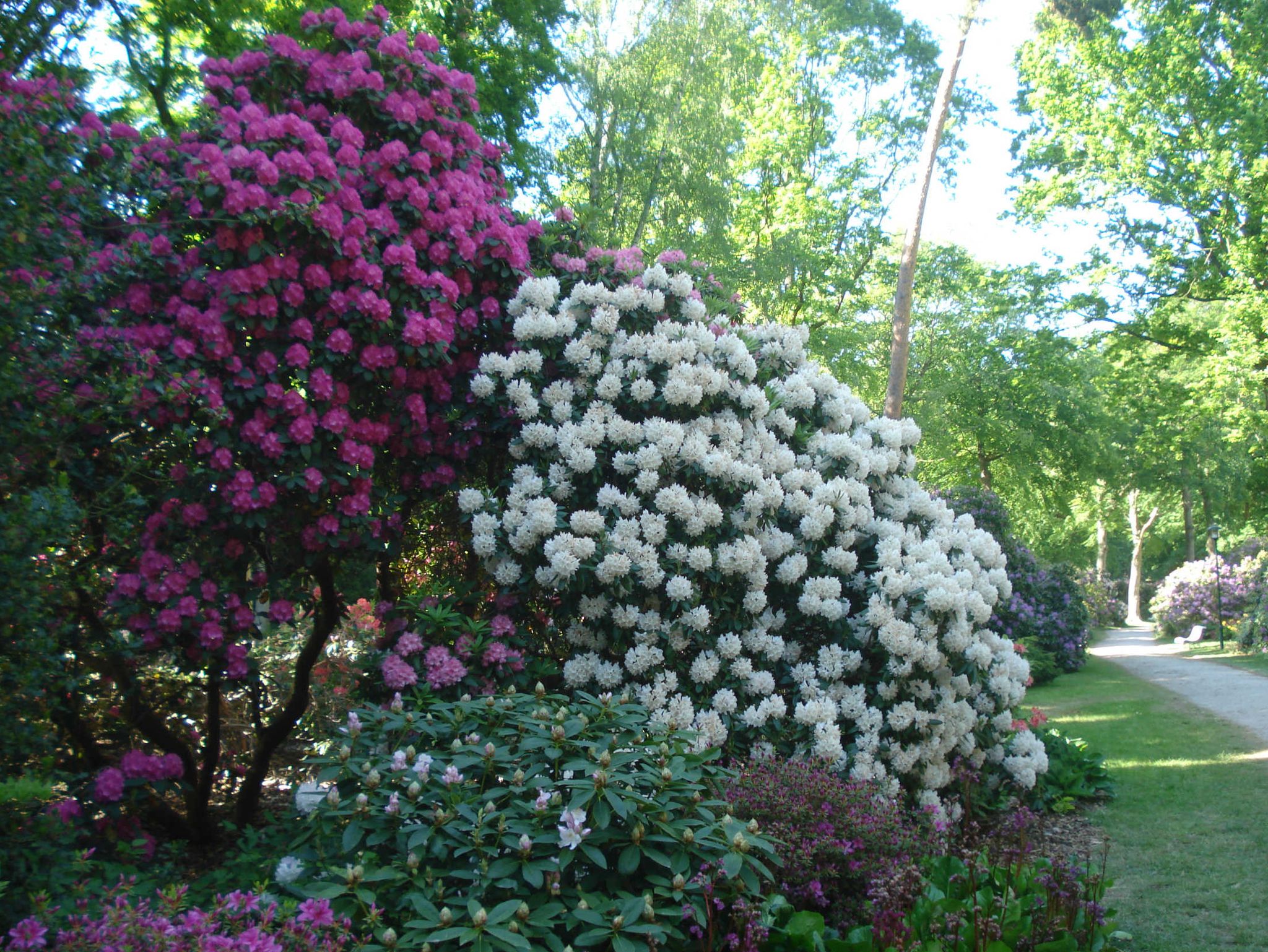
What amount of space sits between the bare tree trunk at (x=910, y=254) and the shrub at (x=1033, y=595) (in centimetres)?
176

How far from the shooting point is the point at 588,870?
299 cm

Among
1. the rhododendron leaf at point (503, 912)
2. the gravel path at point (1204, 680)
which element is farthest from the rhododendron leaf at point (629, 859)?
the gravel path at point (1204, 680)

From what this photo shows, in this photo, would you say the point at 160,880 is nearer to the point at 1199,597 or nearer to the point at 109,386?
the point at 109,386

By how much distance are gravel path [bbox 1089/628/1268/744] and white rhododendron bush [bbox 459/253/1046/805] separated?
4924mm

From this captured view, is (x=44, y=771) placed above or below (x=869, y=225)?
below

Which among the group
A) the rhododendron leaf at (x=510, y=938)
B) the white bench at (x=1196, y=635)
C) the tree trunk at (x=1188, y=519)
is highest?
the tree trunk at (x=1188, y=519)

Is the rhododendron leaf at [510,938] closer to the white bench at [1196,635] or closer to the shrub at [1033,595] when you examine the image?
the shrub at [1033,595]

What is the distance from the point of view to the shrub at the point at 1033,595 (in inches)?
545

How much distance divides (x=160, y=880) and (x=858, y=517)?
392 centimetres

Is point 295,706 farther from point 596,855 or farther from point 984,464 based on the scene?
point 984,464

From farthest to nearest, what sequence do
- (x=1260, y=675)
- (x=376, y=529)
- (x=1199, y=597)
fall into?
1. (x=1199, y=597)
2. (x=1260, y=675)
3. (x=376, y=529)

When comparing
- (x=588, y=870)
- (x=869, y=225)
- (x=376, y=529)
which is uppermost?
(x=869, y=225)

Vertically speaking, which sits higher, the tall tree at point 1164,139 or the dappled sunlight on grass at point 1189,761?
the tall tree at point 1164,139

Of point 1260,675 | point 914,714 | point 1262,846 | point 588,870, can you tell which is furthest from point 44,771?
point 1260,675
